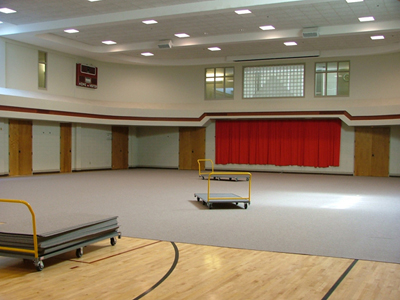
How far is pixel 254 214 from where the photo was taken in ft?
30.2

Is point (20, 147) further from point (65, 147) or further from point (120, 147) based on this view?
point (120, 147)

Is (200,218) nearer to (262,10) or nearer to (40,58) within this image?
(262,10)

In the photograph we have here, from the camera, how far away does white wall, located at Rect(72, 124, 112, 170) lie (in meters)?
21.7

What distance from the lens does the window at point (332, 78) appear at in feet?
70.3

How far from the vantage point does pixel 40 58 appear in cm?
1973

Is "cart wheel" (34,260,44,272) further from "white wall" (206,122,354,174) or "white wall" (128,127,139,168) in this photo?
"white wall" (128,127,139,168)

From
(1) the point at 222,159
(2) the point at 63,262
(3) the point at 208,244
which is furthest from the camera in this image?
(1) the point at 222,159

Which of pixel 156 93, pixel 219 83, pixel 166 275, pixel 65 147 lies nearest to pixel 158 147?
pixel 156 93

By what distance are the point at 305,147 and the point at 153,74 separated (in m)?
10.0

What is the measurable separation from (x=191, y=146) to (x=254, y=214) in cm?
1568

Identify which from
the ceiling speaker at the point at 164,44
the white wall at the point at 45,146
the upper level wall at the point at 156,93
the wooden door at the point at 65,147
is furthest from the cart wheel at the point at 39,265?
the wooden door at the point at 65,147

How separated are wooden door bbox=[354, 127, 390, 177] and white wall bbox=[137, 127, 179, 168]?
34.4ft

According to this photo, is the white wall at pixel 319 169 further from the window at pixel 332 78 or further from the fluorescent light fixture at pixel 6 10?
the fluorescent light fixture at pixel 6 10

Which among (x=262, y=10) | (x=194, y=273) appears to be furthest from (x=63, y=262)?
(x=262, y=10)
